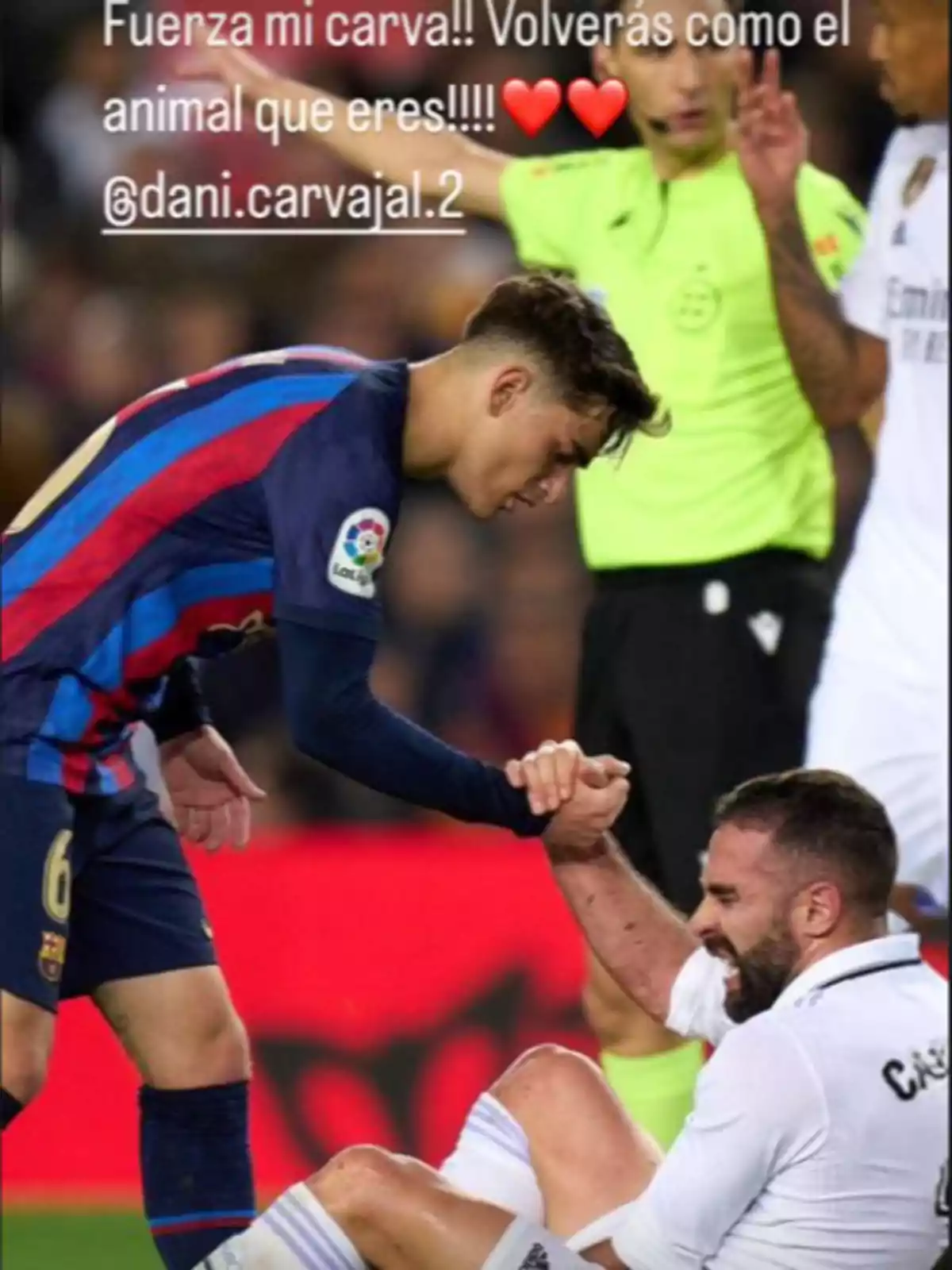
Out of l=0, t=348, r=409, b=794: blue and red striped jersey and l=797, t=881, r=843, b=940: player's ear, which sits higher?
l=0, t=348, r=409, b=794: blue and red striped jersey

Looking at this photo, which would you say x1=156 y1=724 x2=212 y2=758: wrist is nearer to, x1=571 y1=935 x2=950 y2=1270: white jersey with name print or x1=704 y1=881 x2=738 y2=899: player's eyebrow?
x1=704 y1=881 x2=738 y2=899: player's eyebrow

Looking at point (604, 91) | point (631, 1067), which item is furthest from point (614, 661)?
point (604, 91)

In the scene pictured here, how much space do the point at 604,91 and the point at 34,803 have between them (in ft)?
4.54

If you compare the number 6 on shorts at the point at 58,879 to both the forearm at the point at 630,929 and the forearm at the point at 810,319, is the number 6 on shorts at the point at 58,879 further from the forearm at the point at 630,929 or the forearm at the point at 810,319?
the forearm at the point at 810,319

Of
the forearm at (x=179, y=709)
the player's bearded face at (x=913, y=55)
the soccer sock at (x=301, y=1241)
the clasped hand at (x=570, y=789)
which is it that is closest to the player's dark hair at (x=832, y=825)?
the clasped hand at (x=570, y=789)

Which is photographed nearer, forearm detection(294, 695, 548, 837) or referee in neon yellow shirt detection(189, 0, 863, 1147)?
forearm detection(294, 695, 548, 837)

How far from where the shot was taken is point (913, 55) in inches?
136

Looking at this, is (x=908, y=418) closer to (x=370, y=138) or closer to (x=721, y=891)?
(x=370, y=138)

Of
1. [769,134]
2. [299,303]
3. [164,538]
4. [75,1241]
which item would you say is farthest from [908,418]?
[75,1241]

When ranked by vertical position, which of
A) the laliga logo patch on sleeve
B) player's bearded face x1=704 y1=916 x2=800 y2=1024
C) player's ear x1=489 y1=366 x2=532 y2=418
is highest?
player's ear x1=489 y1=366 x2=532 y2=418

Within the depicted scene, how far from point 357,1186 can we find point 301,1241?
9cm

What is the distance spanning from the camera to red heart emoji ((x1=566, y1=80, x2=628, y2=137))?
3562 mm

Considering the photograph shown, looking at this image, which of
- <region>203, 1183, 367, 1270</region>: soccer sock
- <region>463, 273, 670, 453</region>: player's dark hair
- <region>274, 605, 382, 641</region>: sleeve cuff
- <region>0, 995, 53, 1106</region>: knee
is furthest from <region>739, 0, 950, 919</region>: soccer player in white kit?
<region>0, 995, 53, 1106</region>: knee

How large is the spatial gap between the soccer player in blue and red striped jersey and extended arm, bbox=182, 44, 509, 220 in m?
0.61
